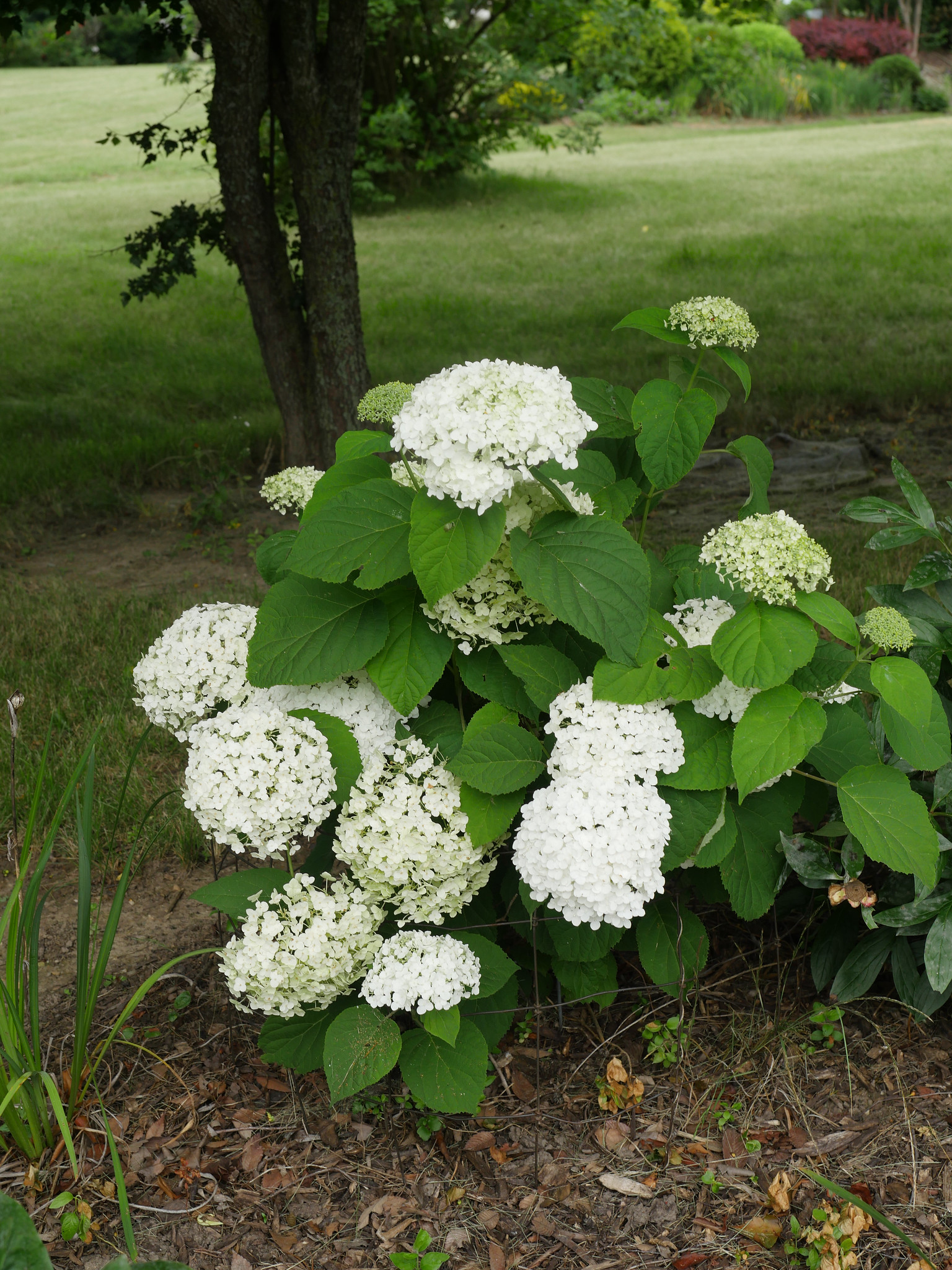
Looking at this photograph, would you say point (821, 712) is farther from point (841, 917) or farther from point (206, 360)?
point (206, 360)

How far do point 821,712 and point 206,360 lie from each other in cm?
706

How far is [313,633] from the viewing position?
1893 mm

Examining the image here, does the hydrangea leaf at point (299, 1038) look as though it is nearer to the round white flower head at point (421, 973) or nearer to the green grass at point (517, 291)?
the round white flower head at point (421, 973)

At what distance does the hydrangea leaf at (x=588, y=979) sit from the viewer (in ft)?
6.73

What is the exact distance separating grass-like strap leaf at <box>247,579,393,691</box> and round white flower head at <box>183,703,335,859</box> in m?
0.10

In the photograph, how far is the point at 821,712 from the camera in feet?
5.65

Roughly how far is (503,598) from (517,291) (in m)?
8.58

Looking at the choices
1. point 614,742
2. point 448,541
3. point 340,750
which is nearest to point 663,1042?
point 614,742

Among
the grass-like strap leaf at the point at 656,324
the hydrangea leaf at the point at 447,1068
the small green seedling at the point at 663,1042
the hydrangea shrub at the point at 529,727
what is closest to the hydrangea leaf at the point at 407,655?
the hydrangea shrub at the point at 529,727

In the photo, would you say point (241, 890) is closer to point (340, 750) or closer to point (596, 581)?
point (340, 750)

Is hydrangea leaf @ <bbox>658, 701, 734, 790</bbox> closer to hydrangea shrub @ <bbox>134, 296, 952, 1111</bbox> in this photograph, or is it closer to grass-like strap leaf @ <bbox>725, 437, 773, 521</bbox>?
hydrangea shrub @ <bbox>134, 296, 952, 1111</bbox>

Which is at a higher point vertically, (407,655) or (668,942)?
(407,655)

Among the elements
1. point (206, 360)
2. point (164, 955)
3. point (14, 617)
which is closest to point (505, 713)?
point (164, 955)

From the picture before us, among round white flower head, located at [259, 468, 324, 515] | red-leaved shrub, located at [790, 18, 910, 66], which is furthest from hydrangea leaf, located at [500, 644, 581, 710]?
red-leaved shrub, located at [790, 18, 910, 66]
